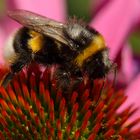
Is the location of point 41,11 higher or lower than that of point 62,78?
higher

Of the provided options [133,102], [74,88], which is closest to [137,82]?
[133,102]

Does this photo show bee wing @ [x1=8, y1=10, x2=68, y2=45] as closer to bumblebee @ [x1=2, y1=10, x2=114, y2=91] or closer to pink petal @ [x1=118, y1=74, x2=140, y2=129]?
bumblebee @ [x1=2, y1=10, x2=114, y2=91]

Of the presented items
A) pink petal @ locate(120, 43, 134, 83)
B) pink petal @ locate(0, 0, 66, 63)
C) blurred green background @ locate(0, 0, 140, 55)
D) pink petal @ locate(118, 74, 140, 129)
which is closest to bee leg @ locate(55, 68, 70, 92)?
pink petal @ locate(118, 74, 140, 129)

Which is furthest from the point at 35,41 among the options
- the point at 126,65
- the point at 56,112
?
the point at 126,65

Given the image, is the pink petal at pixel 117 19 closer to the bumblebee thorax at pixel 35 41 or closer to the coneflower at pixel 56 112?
the coneflower at pixel 56 112

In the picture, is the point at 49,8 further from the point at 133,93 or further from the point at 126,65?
the point at 133,93

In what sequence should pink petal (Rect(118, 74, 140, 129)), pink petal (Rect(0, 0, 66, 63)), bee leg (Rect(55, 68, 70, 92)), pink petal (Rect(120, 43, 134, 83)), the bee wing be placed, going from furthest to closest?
pink petal (Rect(0, 0, 66, 63)) < pink petal (Rect(120, 43, 134, 83)) < pink petal (Rect(118, 74, 140, 129)) < bee leg (Rect(55, 68, 70, 92)) < the bee wing
